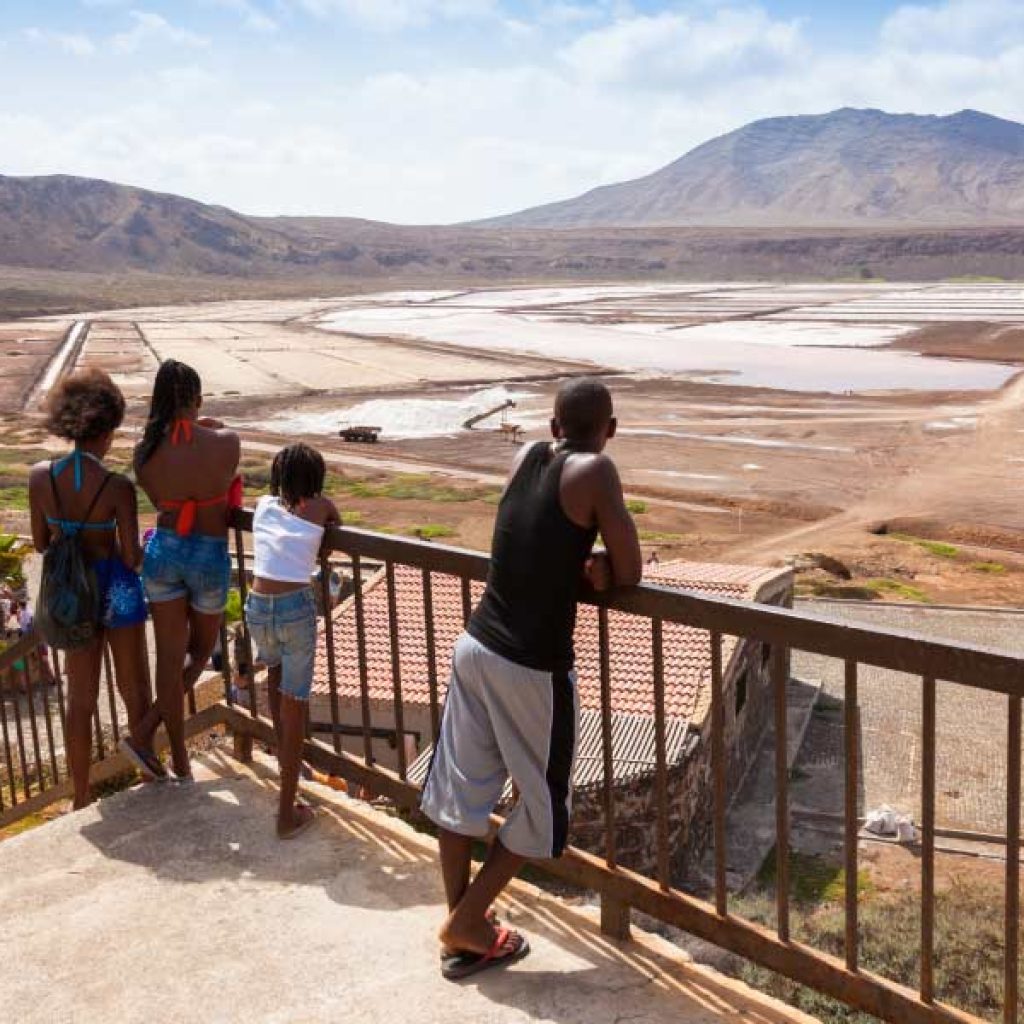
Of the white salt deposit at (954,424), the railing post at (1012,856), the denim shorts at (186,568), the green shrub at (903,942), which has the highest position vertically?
the denim shorts at (186,568)

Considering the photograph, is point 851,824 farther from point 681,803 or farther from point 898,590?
point 898,590

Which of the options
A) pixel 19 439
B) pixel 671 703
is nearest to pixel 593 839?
pixel 671 703

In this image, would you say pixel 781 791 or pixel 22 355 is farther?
pixel 22 355

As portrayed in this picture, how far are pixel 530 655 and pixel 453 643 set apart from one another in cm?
1034

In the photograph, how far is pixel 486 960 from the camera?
3.86 metres

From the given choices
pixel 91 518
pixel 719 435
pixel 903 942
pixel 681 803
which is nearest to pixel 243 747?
pixel 91 518

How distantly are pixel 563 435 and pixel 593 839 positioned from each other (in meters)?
9.42

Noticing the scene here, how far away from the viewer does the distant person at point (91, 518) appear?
498 centimetres

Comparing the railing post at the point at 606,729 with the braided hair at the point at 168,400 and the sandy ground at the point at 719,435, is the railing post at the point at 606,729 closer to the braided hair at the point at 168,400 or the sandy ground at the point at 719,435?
the braided hair at the point at 168,400

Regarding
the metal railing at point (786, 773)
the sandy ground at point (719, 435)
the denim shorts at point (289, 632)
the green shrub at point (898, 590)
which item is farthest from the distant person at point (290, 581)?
the sandy ground at point (719, 435)

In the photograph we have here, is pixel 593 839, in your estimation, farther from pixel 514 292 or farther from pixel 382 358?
pixel 514 292

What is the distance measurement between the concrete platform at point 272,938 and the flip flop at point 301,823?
4cm

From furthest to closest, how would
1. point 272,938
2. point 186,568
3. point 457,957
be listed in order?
1. point 186,568
2. point 272,938
3. point 457,957

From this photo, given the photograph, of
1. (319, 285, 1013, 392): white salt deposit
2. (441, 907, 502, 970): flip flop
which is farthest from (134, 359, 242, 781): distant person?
(319, 285, 1013, 392): white salt deposit
